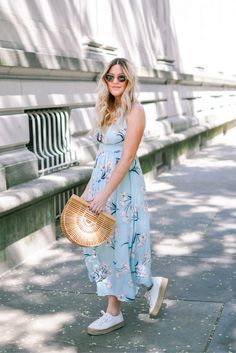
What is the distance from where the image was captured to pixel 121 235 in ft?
14.2

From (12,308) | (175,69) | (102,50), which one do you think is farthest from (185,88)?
(12,308)

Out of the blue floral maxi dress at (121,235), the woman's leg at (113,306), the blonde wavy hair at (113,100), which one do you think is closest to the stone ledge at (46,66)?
the blonde wavy hair at (113,100)

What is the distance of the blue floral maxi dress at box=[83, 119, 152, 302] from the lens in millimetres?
4320

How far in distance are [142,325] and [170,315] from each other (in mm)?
272

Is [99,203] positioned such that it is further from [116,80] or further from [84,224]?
[116,80]

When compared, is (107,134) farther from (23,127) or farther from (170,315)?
(23,127)

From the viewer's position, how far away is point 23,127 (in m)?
6.47

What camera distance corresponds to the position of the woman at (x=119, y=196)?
13.8 feet

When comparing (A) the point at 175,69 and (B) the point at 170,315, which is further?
(A) the point at 175,69

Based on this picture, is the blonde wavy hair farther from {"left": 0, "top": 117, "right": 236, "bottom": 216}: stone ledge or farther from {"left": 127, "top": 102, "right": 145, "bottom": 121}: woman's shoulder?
{"left": 0, "top": 117, "right": 236, "bottom": 216}: stone ledge

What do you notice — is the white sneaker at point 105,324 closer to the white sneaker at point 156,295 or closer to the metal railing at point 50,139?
the white sneaker at point 156,295

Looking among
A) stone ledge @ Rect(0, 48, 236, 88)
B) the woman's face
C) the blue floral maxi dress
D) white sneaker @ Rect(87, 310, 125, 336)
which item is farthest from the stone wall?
the woman's face

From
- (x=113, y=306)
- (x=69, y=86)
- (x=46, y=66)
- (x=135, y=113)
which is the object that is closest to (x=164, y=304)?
(x=113, y=306)

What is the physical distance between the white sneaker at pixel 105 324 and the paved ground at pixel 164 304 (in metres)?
0.05
